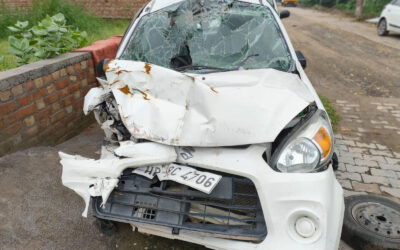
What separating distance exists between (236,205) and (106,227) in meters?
1.06

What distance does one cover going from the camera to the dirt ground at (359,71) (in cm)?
478

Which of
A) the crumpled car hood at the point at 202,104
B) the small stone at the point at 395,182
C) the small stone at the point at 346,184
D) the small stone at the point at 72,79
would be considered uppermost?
the crumpled car hood at the point at 202,104

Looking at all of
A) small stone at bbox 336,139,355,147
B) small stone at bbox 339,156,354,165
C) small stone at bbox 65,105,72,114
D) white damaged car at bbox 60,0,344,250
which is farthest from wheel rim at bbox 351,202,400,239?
small stone at bbox 65,105,72,114

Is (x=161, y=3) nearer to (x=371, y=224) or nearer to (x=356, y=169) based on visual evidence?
(x=356, y=169)

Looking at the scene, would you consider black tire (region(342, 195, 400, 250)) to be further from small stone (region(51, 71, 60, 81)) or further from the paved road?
small stone (region(51, 71, 60, 81))

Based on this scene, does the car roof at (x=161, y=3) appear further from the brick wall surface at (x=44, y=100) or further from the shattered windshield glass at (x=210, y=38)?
the brick wall surface at (x=44, y=100)

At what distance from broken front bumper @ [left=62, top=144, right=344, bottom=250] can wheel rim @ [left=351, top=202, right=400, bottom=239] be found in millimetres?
760

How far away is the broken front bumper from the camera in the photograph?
1753mm

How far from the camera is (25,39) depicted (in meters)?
4.02

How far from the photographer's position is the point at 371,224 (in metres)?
2.47

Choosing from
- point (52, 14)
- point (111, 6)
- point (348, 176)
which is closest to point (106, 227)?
point (348, 176)

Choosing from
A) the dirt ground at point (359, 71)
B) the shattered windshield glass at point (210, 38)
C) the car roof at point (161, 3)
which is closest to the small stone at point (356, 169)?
the dirt ground at point (359, 71)

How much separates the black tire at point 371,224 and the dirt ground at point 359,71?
1.83 meters

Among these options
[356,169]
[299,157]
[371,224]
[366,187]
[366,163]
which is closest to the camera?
[299,157]
